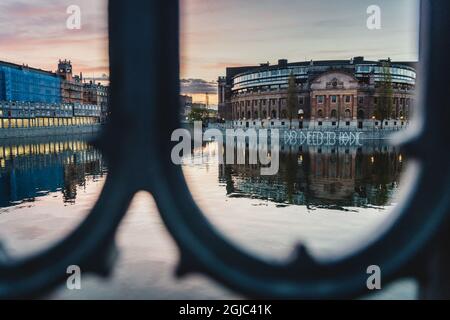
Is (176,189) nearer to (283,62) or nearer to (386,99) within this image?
(386,99)

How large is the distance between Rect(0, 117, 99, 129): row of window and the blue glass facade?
12.8 feet

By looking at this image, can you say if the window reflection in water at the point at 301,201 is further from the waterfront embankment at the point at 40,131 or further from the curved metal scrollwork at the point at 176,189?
the waterfront embankment at the point at 40,131

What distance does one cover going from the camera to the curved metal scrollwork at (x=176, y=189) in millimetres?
1545

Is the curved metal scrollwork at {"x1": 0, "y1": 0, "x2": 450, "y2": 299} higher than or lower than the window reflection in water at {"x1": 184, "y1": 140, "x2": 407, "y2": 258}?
higher

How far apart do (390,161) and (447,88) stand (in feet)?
134

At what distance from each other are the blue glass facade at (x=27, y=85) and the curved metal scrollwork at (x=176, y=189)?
8897cm

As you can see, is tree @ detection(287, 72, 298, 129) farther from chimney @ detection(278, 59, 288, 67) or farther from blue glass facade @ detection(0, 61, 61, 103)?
blue glass facade @ detection(0, 61, 61, 103)

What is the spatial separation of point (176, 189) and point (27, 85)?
97.6 m

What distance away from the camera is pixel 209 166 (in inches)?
1485

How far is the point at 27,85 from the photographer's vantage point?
9050 cm

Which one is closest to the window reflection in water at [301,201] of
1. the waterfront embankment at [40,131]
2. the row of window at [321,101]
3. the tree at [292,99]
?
the waterfront embankment at [40,131]

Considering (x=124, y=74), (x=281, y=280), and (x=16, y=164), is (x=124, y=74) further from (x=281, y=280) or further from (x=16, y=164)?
(x=16, y=164)

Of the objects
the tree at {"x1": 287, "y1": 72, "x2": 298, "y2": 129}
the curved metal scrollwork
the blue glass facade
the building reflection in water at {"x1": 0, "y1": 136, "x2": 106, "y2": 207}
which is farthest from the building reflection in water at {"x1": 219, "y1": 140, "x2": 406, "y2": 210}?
the blue glass facade

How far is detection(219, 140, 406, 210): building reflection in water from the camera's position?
2170cm
